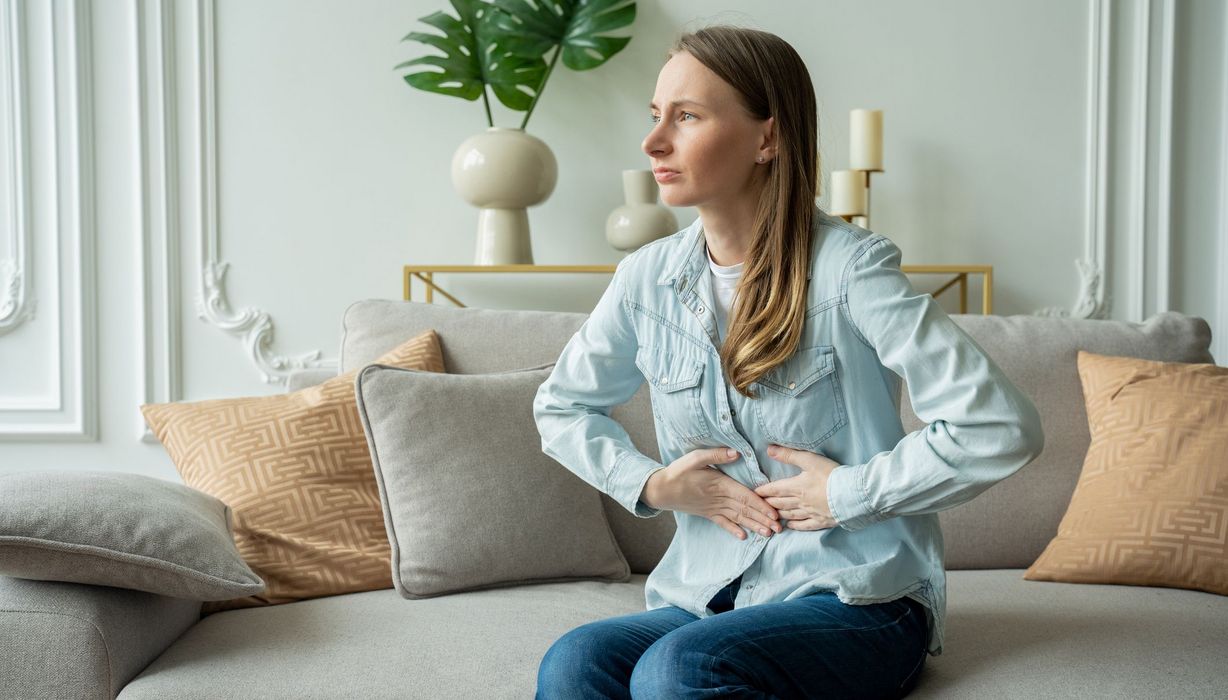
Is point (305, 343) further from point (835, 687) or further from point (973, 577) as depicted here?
point (835, 687)

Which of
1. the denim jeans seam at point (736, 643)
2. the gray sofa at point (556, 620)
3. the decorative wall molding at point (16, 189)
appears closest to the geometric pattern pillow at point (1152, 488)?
the gray sofa at point (556, 620)

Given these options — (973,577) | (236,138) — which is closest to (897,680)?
(973,577)

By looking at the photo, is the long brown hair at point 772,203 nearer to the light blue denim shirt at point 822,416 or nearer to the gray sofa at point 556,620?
the light blue denim shirt at point 822,416

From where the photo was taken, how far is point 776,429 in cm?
125

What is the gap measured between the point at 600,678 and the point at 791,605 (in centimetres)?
23

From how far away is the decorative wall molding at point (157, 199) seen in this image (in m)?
2.53

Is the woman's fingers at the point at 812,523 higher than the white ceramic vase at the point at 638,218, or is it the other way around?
the white ceramic vase at the point at 638,218

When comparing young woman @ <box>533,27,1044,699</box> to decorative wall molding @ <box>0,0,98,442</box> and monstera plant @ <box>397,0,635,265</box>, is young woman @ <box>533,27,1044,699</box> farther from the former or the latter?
decorative wall molding @ <box>0,0,98,442</box>

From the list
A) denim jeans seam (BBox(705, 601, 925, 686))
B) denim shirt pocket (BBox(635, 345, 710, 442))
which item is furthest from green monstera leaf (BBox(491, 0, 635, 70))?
denim jeans seam (BBox(705, 601, 925, 686))

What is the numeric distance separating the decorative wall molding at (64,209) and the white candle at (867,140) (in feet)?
5.99

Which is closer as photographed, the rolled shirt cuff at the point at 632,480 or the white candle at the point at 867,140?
the rolled shirt cuff at the point at 632,480

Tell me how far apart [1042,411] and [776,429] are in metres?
0.81

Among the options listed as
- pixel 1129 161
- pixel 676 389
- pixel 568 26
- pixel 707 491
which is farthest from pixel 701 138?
pixel 1129 161

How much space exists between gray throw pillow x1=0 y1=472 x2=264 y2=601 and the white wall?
1227 millimetres
